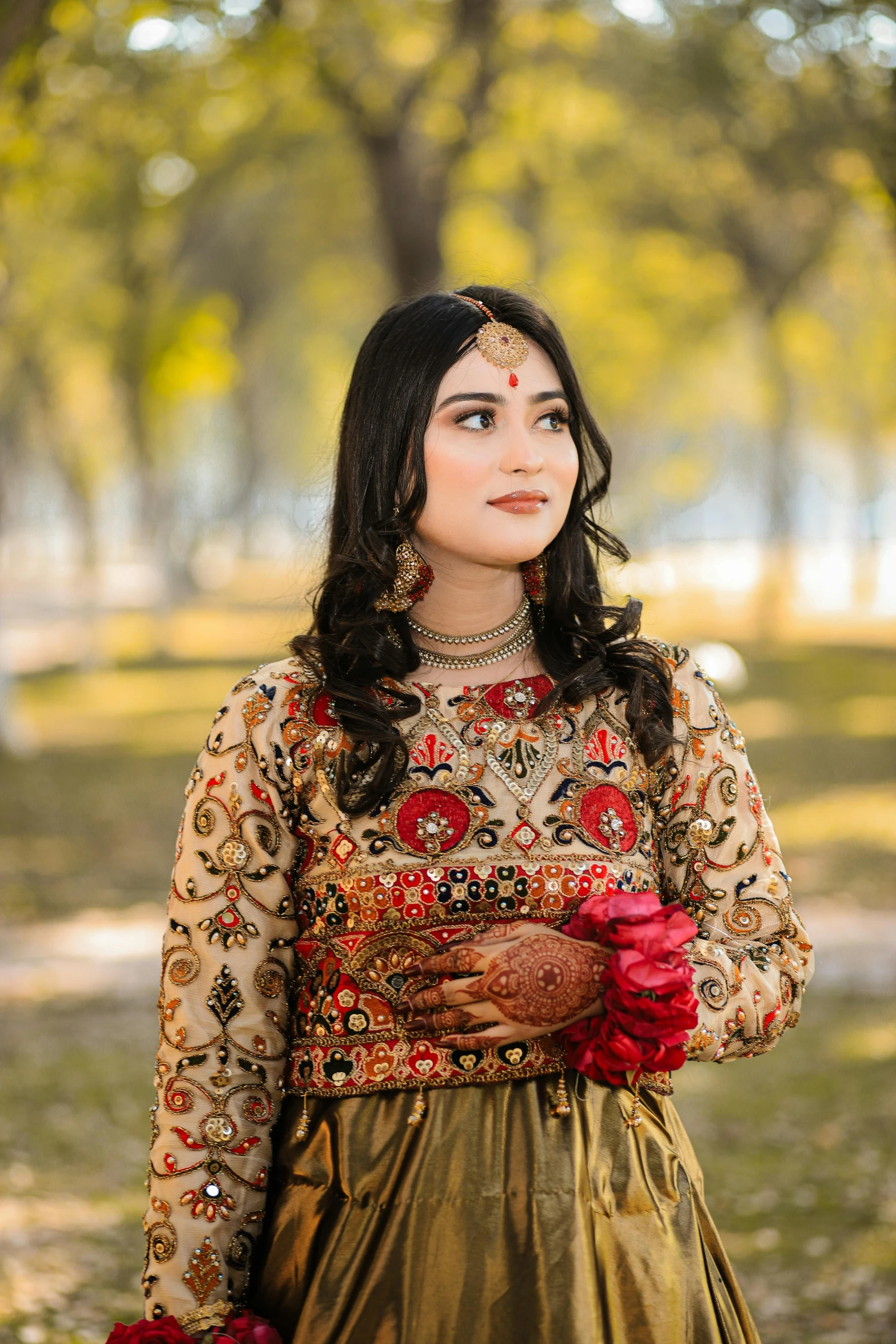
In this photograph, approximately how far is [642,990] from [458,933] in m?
0.29

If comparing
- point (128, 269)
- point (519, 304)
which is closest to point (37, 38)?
point (519, 304)

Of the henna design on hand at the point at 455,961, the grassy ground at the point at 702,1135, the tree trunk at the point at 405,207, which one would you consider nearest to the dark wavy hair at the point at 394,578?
the henna design on hand at the point at 455,961

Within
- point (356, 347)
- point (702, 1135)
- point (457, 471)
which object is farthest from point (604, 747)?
point (356, 347)

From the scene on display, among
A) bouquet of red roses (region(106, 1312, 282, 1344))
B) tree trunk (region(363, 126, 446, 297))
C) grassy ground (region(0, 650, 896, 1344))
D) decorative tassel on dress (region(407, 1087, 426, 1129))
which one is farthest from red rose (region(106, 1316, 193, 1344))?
tree trunk (region(363, 126, 446, 297))

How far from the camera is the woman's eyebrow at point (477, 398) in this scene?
2205 millimetres

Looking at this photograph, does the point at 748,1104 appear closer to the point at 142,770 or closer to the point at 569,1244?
the point at 569,1244

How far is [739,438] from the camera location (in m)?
55.2

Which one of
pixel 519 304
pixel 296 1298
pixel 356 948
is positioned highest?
pixel 519 304

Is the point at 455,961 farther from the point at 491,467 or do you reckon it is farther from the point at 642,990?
the point at 491,467

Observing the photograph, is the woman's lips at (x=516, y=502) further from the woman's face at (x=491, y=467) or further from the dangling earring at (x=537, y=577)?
the dangling earring at (x=537, y=577)

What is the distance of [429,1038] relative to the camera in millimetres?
Result: 2078

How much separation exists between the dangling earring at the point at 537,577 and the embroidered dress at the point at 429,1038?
0.57 feet

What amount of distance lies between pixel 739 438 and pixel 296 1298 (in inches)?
2171

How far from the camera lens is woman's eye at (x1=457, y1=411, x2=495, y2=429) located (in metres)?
2.22
